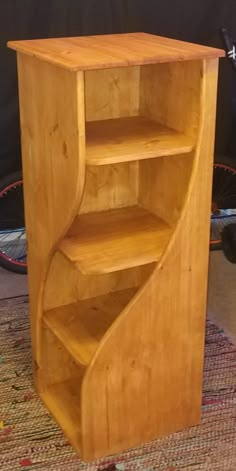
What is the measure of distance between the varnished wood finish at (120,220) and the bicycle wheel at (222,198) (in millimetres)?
1200

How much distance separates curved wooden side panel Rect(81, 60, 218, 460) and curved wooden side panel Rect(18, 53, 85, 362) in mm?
309

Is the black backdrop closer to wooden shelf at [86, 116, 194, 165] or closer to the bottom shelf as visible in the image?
wooden shelf at [86, 116, 194, 165]

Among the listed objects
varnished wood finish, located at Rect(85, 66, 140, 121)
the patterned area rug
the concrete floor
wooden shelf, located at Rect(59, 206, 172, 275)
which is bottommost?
the concrete floor

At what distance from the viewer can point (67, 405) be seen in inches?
90.1

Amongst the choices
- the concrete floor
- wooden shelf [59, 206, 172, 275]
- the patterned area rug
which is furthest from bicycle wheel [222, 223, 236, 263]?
wooden shelf [59, 206, 172, 275]

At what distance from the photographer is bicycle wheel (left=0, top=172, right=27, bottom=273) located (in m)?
3.08

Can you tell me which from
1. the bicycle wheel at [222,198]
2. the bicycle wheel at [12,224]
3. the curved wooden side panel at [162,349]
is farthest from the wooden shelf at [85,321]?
the bicycle wheel at [222,198]

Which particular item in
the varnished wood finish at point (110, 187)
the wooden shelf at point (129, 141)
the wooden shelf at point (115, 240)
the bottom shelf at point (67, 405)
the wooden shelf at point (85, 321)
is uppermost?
the wooden shelf at point (129, 141)

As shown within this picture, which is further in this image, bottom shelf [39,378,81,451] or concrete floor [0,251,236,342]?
concrete floor [0,251,236,342]

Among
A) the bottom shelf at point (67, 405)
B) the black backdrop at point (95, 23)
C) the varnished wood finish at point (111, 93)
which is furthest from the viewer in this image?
the black backdrop at point (95, 23)

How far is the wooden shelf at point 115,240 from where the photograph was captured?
1913mm

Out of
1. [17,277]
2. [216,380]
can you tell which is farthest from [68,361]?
[17,277]

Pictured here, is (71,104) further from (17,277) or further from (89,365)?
(17,277)

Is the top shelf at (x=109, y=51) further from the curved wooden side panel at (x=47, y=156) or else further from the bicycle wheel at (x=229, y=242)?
the bicycle wheel at (x=229, y=242)
